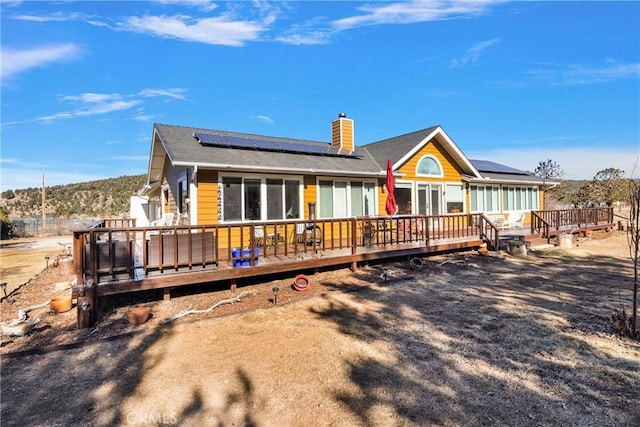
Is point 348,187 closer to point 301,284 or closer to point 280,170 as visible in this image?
point 280,170

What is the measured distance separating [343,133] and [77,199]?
158 ft

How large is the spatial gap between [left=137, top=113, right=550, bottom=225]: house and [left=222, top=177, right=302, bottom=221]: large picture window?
0.03 metres

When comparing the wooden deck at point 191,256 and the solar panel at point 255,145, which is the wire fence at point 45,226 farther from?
the wooden deck at point 191,256

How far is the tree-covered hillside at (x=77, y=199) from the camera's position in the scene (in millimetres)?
43750

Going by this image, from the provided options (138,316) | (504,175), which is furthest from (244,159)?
(504,175)

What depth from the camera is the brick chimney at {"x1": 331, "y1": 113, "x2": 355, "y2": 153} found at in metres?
14.4

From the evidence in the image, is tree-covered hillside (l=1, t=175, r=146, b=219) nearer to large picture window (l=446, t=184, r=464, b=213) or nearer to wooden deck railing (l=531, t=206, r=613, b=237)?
large picture window (l=446, t=184, r=464, b=213)

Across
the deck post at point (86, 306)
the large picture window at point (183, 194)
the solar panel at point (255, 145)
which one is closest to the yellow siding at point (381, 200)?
the solar panel at point (255, 145)

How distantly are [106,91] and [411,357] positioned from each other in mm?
19968

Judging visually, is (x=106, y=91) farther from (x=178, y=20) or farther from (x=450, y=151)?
(x=450, y=151)

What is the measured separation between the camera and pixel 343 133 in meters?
14.4

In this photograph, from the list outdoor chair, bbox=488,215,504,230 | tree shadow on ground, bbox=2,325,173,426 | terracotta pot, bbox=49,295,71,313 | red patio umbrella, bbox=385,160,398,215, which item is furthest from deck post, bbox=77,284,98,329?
outdoor chair, bbox=488,215,504,230

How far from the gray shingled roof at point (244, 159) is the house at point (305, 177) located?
0.03 meters

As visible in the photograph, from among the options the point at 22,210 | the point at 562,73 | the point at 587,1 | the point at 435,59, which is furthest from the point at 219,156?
the point at 22,210
